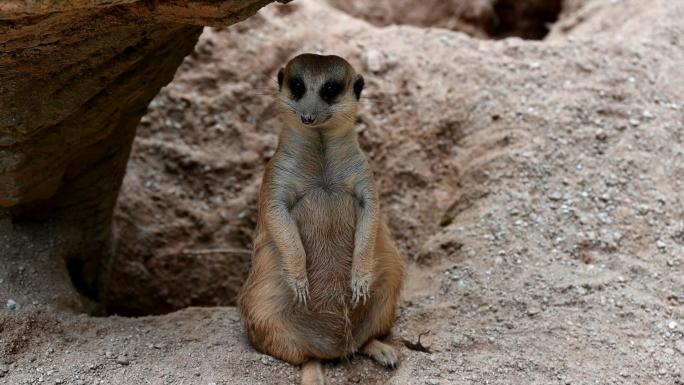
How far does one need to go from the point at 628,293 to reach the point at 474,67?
66.6 inches

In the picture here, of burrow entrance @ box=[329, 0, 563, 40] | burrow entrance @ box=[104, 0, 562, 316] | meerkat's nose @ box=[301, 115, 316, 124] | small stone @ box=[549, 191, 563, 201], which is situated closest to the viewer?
meerkat's nose @ box=[301, 115, 316, 124]

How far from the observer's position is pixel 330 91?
2.85 meters

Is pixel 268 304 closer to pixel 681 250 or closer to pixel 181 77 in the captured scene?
pixel 681 250

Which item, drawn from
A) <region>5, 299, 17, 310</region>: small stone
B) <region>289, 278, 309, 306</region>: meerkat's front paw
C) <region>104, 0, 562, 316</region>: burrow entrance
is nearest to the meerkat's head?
<region>289, 278, 309, 306</region>: meerkat's front paw

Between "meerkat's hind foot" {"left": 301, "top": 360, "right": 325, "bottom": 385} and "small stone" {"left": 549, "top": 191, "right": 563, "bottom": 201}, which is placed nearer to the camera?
"meerkat's hind foot" {"left": 301, "top": 360, "right": 325, "bottom": 385}

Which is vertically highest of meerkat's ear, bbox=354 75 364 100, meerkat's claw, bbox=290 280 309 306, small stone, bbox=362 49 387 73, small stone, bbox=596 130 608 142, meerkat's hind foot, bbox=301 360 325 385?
meerkat's ear, bbox=354 75 364 100

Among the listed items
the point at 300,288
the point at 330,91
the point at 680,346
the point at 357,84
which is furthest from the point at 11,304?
the point at 680,346

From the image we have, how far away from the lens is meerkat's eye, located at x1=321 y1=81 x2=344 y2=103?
9.33ft

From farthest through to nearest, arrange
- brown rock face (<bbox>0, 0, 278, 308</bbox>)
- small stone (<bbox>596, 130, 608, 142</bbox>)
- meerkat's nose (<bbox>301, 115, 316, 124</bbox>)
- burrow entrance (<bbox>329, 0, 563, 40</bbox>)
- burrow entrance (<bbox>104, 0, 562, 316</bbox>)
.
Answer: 1. burrow entrance (<bbox>329, 0, 563, 40</bbox>)
2. burrow entrance (<bbox>104, 0, 562, 316</bbox>)
3. small stone (<bbox>596, 130, 608, 142</bbox>)
4. meerkat's nose (<bbox>301, 115, 316, 124</bbox>)
5. brown rock face (<bbox>0, 0, 278, 308</bbox>)

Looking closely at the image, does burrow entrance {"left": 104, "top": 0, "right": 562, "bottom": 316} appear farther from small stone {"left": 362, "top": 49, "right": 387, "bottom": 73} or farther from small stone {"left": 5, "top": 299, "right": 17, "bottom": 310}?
small stone {"left": 5, "top": 299, "right": 17, "bottom": 310}

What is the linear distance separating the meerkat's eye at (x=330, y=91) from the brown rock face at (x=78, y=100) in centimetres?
55

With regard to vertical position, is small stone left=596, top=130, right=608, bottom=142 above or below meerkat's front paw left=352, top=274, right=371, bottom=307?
above

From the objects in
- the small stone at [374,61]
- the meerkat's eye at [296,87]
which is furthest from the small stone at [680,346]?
the small stone at [374,61]

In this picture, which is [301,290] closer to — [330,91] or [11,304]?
[330,91]
